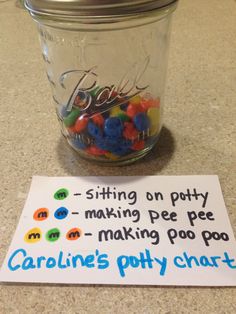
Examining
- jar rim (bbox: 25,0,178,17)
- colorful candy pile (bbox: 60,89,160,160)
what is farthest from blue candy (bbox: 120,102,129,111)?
jar rim (bbox: 25,0,178,17)

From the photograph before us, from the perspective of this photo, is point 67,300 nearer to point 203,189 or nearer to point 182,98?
point 203,189

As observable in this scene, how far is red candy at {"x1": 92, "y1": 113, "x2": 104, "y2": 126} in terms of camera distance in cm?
39

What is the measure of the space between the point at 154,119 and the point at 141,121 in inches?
1.2

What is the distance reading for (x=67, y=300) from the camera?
0.99 feet

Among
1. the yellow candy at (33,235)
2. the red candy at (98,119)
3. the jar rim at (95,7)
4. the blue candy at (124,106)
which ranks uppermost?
the jar rim at (95,7)

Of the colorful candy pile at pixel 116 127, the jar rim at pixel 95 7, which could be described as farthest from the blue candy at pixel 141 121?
the jar rim at pixel 95 7

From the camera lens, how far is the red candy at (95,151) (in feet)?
1.36

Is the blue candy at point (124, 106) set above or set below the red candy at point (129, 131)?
above

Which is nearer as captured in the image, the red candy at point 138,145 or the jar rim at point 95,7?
the jar rim at point 95,7

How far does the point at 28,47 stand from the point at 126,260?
60cm

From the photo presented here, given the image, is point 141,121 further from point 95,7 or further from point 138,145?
point 95,7

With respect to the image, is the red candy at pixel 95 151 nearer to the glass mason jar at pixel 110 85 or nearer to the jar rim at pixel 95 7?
the glass mason jar at pixel 110 85

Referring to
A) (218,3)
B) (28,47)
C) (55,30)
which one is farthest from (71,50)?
(218,3)

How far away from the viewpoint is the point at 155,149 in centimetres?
47
